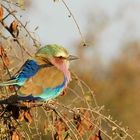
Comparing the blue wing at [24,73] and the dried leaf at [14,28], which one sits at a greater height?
the dried leaf at [14,28]

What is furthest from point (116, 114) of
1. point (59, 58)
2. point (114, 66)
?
point (59, 58)

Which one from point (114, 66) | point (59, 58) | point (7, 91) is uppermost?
point (114, 66)

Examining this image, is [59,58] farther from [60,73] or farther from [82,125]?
[82,125]

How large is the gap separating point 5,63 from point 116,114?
11539 millimetres

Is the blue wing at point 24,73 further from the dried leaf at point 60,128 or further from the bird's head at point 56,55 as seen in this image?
the dried leaf at point 60,128

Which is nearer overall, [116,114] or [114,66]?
[116,114]

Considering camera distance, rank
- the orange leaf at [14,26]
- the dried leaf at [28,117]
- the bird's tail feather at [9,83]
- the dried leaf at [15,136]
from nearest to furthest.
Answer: the dried leaf at [15,136] → the dried leaf at [28,117] → the bird's tail feather at [9,83] → the orange leaf at [14,26]

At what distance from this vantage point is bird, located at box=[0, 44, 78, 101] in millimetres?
4164

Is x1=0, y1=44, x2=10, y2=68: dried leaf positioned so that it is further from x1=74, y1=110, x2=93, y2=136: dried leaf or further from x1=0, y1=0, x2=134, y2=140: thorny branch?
x1=74, y1=110, x2=93, y2=136: dried leaf

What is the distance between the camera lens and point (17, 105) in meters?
3.89

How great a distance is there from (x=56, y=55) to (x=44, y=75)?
0.24 meters

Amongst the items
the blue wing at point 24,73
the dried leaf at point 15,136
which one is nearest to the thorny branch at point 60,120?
the dried leaf at point 15,136

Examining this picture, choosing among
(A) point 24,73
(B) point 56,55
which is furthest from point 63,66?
(A) point 24,73

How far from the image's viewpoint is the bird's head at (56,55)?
4.54m
